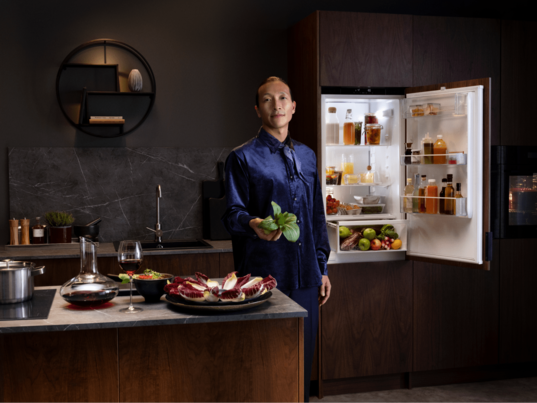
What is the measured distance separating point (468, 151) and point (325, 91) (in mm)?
923

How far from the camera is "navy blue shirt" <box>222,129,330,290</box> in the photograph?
2377 mm

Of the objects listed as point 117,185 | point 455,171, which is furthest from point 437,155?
point 117,185

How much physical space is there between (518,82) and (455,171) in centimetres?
88

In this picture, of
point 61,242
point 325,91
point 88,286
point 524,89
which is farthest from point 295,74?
point 88,286

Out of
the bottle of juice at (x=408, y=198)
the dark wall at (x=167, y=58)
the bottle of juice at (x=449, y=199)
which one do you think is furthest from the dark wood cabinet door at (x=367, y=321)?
the dark wall at (x=167, y=58)

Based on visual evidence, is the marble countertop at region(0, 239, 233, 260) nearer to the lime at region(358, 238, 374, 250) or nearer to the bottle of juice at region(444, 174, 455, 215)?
the lime at region(358, 238, 374, 250)

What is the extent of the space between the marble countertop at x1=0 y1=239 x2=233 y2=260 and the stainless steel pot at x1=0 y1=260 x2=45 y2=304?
130 centimetres

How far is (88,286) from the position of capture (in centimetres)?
193

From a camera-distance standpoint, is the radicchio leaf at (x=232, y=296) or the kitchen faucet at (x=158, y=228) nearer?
the radicchio leaf at (x=232, y=296)

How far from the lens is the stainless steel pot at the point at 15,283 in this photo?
192cm

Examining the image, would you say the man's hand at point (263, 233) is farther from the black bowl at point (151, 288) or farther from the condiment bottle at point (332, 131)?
the condiment bottle at point (332, 131)

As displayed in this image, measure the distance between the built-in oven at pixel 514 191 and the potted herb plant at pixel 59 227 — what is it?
2744mm

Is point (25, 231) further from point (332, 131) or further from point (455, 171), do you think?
point (455, 171)

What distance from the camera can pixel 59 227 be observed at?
11.8 ft
